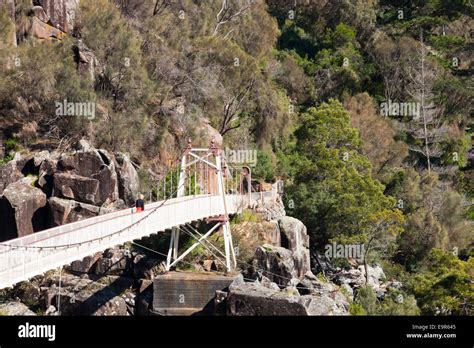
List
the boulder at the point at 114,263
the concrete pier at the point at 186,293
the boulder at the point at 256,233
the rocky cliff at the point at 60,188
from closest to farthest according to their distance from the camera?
1. the concrete pier at the point at 186,293
2. the rocky cliff at the point at 60,188
3. the boulder at the point at 114,263
4. the boulder at the point at 256,233

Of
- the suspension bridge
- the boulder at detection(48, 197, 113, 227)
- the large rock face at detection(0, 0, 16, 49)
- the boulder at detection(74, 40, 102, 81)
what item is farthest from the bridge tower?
the large rock face at detection(0, 0, 16, 49)

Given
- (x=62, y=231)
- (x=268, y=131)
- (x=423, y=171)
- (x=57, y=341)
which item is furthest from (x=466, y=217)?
(x=57, y=341)

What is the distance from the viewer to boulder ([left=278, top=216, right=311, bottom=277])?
27.8 meters

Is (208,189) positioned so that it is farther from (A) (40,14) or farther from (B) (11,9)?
(B) (11,9)

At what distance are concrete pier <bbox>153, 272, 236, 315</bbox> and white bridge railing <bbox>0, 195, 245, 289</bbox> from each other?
1390 millimetres

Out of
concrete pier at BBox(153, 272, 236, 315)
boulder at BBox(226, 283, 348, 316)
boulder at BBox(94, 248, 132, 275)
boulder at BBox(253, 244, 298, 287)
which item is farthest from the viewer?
boulder at BBox(253, 244, 298, 287)

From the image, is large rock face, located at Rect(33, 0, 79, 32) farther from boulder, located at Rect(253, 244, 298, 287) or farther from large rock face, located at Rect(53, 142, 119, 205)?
boulder, located at Rect(253, 244, 298, 287)

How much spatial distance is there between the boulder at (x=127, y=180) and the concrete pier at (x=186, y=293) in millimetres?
3586

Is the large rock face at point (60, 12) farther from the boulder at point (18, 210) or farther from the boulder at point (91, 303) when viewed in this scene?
the boulder at point (91, 303)

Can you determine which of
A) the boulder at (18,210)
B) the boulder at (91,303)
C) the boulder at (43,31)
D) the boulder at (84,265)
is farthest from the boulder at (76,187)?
the boulder at (43,31)

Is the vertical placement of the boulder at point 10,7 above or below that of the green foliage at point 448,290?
above

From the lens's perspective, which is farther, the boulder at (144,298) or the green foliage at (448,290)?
the green foliage at (448,290)

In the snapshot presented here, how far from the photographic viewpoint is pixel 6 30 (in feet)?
91.5

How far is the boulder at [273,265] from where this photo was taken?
25.7m
